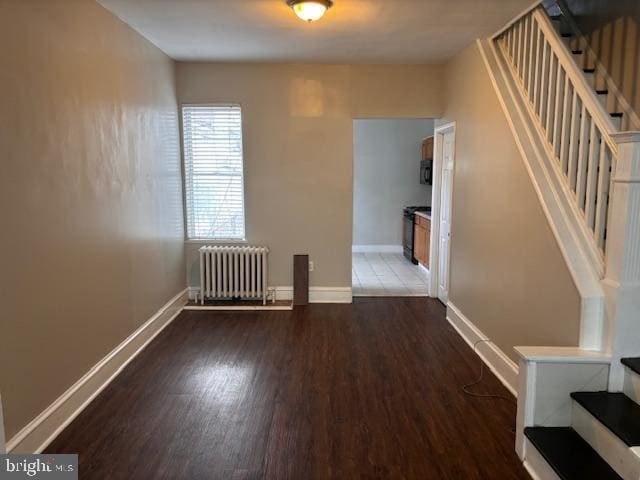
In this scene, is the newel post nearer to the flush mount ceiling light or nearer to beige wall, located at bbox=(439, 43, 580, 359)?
beige wall, located at bbox=(439, 43, 580, 359)

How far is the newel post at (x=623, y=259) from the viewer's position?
7.53 ft

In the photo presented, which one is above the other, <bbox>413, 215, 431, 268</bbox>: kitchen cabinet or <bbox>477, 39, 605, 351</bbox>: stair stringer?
<bbox>477, 39, 605, 351</bbox>: stair stringer

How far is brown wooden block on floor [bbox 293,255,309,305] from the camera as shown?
17.5 feet

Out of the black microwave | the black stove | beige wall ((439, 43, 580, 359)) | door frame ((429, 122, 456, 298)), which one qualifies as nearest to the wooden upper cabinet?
the black microwave

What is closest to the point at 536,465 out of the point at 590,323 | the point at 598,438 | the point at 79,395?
the point at 598,438

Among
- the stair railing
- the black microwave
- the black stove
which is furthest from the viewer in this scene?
the black stove

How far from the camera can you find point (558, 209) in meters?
→ 2.82

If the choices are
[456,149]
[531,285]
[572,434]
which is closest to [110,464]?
[572,434]

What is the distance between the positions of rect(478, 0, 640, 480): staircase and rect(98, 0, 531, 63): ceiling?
0.87 m

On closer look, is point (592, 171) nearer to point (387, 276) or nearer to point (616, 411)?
point (616, 411)

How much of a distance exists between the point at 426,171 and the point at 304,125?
3205 mm

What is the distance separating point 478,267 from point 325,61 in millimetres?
2710

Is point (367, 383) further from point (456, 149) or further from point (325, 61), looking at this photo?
point (325, 61)

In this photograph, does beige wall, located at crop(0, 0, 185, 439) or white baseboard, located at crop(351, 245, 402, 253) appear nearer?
beige wall, located at crop(0, 0, 185, 439)
